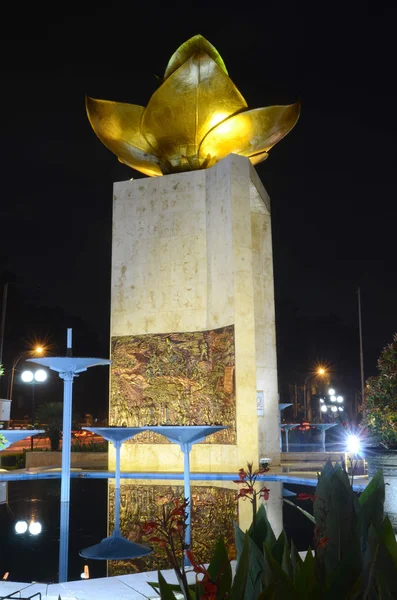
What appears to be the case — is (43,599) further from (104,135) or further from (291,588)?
(104,135)

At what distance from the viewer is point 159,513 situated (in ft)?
30.8

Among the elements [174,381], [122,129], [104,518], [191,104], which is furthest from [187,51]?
[104,518]

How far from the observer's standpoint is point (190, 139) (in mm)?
18828

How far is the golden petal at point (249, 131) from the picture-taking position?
1845 cm

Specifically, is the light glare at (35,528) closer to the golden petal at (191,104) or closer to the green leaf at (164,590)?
the green leaf at (164,590)

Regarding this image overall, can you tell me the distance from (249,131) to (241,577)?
1818cm

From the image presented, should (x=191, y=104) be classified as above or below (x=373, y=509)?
above

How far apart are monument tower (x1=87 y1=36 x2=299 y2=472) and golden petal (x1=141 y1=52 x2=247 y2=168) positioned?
0.03 metres

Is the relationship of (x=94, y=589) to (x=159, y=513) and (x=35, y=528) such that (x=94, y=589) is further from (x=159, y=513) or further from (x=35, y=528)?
(x=159, y=513)

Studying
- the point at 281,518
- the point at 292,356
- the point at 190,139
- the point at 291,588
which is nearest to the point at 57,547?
the point at 281,518

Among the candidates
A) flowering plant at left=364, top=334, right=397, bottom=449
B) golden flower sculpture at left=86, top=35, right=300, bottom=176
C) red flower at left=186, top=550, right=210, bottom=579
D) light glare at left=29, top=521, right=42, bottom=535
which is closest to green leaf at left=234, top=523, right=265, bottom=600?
red flower at left=186, top=550, right=210, bottom=579

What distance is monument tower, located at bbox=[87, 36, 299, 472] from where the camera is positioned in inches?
653

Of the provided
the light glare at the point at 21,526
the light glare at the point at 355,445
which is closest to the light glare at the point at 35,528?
the light glare at the point at 21,526

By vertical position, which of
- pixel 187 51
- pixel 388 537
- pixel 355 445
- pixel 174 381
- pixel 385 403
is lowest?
pixel 388 537
